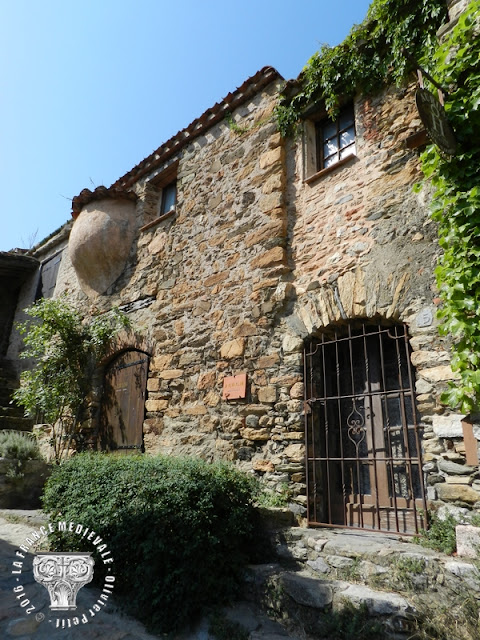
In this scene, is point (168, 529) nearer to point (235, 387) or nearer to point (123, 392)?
point (235, 387)

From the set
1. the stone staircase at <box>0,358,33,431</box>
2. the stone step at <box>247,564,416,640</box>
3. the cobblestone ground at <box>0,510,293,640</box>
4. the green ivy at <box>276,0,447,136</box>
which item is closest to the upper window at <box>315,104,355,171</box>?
the green ivy at <box>276,0,447,136</box>

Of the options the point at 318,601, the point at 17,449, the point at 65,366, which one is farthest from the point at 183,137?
the point at 318,601

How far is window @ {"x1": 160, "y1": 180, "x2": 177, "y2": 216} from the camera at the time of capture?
7.02 meters

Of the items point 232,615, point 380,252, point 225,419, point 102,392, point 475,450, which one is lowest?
point 232,615

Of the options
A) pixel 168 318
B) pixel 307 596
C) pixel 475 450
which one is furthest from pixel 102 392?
pixel 475 450

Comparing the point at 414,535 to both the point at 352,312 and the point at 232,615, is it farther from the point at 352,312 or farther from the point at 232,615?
the point at 352,312

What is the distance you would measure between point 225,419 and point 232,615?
→ 2037mm

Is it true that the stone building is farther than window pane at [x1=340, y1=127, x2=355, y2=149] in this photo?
No

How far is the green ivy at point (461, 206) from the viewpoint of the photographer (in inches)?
111

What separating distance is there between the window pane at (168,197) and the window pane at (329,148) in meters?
2.90

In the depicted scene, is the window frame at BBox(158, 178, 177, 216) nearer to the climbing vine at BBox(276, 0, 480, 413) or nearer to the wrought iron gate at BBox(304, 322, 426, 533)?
the climbing vine at BBox(276, 0, 480, 413)

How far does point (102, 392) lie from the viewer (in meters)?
6.64

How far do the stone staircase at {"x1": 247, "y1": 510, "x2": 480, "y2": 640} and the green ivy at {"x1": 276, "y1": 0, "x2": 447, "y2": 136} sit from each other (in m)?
3.80

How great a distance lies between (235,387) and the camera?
183 inches
